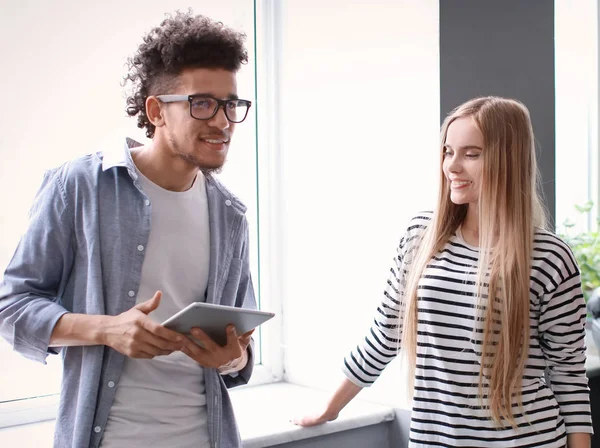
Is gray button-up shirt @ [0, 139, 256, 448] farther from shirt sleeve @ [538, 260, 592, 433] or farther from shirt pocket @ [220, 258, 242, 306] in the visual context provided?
shirt sleeve @ [538, 260, 592, 433]

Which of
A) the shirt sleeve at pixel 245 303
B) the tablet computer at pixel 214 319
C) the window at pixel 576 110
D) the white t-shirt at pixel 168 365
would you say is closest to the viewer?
the tablet computer at pixel 214 319

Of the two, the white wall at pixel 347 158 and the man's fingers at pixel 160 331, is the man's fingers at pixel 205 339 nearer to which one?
the man's fingers at pixel 160 331

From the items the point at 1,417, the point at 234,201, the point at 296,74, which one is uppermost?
the point at 296,74

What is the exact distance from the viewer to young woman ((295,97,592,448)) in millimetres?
1785

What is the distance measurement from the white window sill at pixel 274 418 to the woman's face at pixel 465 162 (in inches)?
33.1

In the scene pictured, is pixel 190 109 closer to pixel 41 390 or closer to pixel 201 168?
pixel 201 168

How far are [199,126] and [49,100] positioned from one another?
98cm

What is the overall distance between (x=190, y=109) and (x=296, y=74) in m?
1.27

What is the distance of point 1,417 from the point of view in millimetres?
2248

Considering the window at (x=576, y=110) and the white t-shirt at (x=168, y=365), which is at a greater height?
the window at (x=576, y=110)

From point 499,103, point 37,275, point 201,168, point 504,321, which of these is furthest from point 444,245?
point 37,275

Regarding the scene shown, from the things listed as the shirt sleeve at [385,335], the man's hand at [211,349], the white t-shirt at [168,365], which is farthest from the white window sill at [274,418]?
the man's hand at [211,349]

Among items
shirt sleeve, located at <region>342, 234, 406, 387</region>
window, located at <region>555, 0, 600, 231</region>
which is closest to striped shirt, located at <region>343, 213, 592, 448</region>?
shirt sleeve, located at <region>342, 234, 406, 387</region>

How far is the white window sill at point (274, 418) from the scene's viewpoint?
2.13 m
